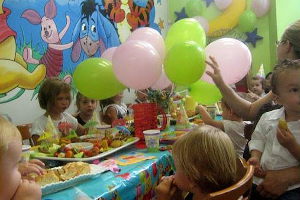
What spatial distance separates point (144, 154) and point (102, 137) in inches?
12.6

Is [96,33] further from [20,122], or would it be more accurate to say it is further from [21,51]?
[20,122]

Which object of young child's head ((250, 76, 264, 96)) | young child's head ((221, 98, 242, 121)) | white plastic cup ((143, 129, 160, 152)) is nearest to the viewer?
white plastic cup ((143, 129, 160, 152))

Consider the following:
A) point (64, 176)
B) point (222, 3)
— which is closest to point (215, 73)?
point (64, 176)

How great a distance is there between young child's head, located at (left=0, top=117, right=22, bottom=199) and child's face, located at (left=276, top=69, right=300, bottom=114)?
1.19 meters

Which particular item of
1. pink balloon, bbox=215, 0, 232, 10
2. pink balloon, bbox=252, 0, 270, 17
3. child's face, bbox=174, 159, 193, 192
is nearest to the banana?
pink balloon, bbox=215, 0, 232, 10

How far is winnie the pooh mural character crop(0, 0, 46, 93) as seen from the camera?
2.79 m

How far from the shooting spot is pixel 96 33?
13.0 ft

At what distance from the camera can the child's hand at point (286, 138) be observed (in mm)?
1447

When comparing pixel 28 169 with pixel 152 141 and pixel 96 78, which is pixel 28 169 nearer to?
pixel 152 141

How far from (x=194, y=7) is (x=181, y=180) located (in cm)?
460

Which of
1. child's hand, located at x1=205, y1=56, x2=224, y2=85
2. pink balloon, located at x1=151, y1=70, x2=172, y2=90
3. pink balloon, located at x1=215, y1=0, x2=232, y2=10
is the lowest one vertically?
pink balloon, located at x1=151, y1=70, x2=172, y2=90

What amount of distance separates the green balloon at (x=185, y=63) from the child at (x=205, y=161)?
2.95 feet

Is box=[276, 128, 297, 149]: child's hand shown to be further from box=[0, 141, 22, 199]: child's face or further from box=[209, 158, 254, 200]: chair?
box=[0, 141, 22, 199]: child's face

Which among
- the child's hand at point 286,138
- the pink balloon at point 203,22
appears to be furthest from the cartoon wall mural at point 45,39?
the child's hand at point 286,138
